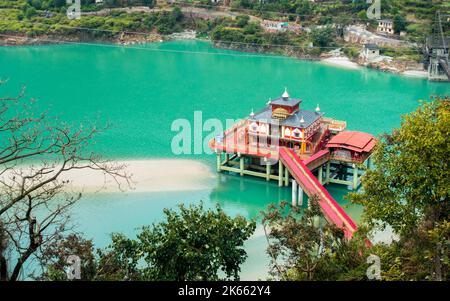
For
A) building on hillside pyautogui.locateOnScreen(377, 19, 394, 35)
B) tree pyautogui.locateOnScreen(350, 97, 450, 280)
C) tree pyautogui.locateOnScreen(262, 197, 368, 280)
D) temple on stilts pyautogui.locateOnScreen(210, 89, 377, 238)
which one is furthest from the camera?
building on hillside pyautogui.locateOnScreen(377, 19, 394, 35)

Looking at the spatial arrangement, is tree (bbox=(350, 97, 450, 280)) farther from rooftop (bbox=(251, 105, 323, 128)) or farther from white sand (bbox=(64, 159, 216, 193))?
white sand (bbox=(64, 159, 216, 193))

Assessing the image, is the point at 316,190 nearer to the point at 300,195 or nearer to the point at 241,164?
the point at 300,195

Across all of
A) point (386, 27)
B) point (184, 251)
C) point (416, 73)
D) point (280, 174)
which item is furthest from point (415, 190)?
point (386, 27)

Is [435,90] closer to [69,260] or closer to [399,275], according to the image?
[399,275]

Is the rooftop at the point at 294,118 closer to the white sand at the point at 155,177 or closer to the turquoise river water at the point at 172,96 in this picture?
the turquoise river water at the point at 172,96

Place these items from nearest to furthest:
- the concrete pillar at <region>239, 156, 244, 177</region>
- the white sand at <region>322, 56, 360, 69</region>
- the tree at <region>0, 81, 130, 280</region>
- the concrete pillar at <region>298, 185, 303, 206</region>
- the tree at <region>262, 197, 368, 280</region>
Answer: the tree at <region>0, 81, 130, 280</region>
the tree at <region>262, 197, 368, 280</region>
the concrete pillar at <region>298, 185, 303, 206</region>
the concrete pillar at <region>239, 156, 244, 177</region>
the white sand at <region>322, 56, 360, 69</region>

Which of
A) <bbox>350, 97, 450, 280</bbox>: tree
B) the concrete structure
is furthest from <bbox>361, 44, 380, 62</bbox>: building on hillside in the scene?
<bbox>350, 97, 450, 280</bbox>: tree

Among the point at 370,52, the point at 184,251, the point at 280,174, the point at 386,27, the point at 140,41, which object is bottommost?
the point at 280,174

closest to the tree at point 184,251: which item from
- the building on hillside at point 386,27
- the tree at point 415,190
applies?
the tree at point 415,190
